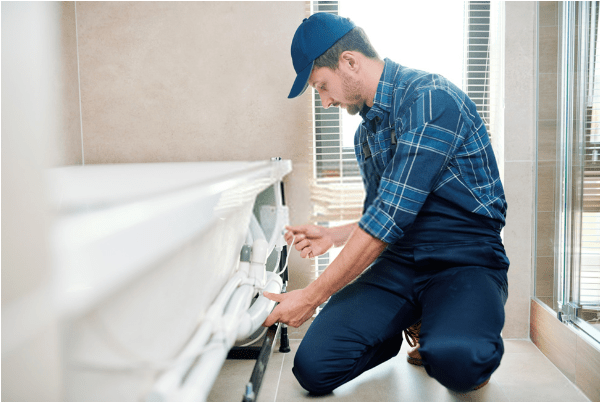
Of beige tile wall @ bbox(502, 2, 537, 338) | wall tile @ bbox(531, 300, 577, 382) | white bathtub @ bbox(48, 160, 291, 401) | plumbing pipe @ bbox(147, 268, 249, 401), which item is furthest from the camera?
beige tile wall @ bbox(502, 2, 537, 338)

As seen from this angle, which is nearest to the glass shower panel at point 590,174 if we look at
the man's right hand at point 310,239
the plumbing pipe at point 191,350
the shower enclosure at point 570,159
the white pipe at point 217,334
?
the shower enclosure at point 570,159

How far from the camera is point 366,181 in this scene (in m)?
1.56

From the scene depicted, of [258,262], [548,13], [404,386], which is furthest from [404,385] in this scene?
[548,13]

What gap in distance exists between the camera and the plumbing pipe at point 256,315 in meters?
0.86

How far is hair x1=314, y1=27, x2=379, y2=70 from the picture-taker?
4.13 feet

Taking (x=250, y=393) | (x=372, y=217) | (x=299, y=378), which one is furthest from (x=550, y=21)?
(x=250, y=393)

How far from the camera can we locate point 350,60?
1.27 meters

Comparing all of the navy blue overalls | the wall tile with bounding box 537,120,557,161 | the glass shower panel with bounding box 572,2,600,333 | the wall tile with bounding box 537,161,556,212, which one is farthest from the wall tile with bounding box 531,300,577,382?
the wall tile with bounding box 537,120,557,161

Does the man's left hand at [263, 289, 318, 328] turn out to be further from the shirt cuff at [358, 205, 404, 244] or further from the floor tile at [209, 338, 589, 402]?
the floor tile at [209, 338, 589, 402]

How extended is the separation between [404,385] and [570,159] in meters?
1.00

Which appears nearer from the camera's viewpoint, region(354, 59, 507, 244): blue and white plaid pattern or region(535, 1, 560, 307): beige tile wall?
region(354, 59, 507, 244): blue and white plaid pattern

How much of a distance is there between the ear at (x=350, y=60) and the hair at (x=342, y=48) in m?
0.01

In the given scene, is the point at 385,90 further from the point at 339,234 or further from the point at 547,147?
the point at 547,147

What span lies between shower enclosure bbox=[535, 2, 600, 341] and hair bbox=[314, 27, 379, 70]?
796mm
